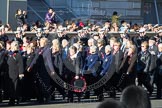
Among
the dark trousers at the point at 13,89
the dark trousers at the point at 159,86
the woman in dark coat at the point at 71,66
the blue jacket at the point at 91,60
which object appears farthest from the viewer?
the dark trousers at the point at 159,86

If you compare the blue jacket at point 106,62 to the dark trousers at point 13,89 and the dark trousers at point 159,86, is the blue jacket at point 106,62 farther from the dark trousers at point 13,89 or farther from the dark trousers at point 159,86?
the dark trousers at point 13,89

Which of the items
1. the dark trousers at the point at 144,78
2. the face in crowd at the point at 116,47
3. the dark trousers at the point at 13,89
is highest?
the face in crowd at the point at 116,47

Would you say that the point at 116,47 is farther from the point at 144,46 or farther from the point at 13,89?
the point at 13,89

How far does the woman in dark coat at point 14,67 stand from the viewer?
1633cm

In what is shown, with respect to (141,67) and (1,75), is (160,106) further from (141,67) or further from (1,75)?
(1,75)

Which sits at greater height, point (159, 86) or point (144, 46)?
point (144, 46)

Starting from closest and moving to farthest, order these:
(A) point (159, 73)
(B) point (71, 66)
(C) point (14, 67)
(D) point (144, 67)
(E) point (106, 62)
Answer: (C) point (14, 67)
(B) point (71, 66)
(E) point (106, 62)
(D) point (144, 67)
(A) point (159, 73)

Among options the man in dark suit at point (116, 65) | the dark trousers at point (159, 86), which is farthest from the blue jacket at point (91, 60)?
the dark trousers at point (159, 86)

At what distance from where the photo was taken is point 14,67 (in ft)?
53.6

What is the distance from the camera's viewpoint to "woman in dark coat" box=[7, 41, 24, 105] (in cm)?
1633

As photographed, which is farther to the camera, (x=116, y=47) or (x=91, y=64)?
(x=116, y=47)

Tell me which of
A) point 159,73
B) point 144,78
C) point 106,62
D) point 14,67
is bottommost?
point 144,78

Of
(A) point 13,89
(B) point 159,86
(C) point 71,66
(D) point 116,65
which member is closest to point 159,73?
(B) point 159,86

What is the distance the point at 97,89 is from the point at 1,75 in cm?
285
